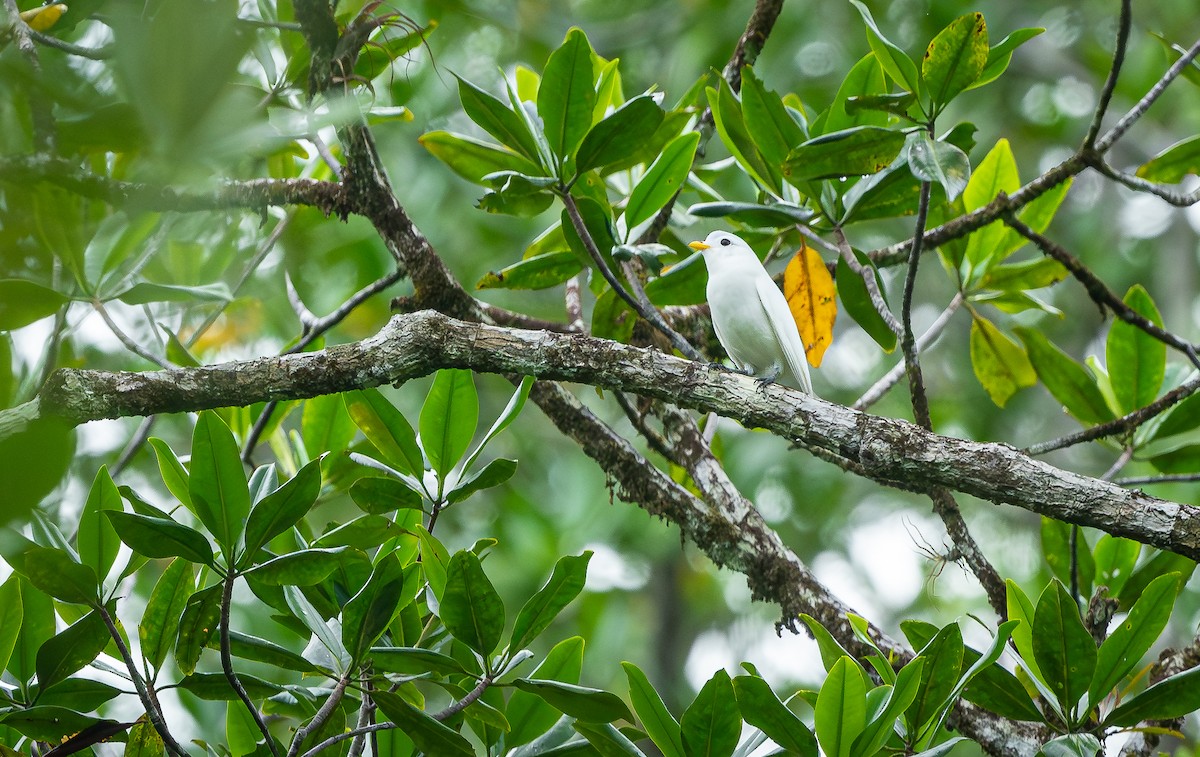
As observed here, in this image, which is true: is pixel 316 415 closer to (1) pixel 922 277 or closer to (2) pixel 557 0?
(2) pixel 557 0

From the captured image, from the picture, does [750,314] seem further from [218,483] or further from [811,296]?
[218,483]

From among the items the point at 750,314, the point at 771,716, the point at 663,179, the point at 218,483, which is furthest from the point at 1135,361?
the point at 218,483

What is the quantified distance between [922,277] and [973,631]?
2934 mm

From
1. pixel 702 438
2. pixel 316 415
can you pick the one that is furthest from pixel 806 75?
pixel 316 415

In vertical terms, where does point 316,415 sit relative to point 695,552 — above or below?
below

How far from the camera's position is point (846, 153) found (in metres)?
2.09

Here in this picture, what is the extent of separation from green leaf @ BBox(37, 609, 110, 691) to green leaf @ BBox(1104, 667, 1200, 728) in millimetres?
1854

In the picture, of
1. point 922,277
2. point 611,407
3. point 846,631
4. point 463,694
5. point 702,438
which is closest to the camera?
point 463,694

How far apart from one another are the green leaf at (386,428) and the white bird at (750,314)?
1306 mm

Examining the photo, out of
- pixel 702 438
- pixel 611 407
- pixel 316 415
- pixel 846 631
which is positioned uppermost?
pixel 611 407

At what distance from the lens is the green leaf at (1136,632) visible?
1721mm

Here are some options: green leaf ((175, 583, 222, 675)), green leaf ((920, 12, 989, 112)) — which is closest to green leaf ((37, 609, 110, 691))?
green leaf ((175, 583, 222, 675))

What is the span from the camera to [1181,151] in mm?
2641

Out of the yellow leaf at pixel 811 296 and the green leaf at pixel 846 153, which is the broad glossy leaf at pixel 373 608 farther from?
the yellow leaf at pixel 811 296
